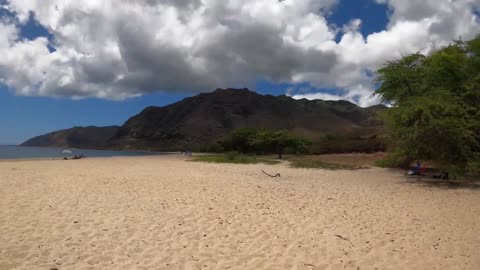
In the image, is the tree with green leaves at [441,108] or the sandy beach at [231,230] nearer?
the sandy beach at [231,230]

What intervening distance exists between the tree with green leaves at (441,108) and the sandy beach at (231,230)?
13.0 ft

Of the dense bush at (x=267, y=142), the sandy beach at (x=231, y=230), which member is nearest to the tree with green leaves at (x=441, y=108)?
the sandy beach at (x=231, y=230)

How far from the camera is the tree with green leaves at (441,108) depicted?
16062mm

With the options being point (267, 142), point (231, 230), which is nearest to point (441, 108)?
point (231, 230)

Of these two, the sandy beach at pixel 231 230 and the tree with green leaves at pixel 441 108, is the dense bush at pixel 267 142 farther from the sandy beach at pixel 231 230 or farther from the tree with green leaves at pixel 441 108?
the sandy beach at pixel 231 230

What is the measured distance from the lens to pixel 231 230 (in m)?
7.87

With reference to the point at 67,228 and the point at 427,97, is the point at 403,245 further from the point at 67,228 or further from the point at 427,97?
the point at 427,97

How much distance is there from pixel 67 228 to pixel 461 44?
22143mm

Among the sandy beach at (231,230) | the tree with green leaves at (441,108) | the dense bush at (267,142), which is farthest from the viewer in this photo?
the dense bush at (267,142)

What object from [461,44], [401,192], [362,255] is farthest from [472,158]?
[362,255]

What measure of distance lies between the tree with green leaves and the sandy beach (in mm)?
3964

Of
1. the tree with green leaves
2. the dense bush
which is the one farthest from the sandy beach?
the dense bush

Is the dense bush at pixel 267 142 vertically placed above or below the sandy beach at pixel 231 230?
above

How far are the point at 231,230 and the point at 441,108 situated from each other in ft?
44.4
